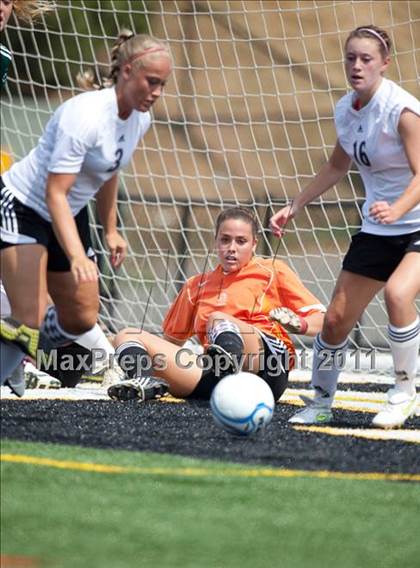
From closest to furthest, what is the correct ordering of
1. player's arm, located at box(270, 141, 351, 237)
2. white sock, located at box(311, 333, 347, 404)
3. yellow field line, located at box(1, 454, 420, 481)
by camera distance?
1. yellow field line, located at box(1, 454, 420, 481)
2. white sock, located at box(311, 333, 347, 404)
3. player's arm, located at box(270, 141, 351, 237)

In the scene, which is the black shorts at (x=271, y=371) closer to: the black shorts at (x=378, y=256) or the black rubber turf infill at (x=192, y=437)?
the black rubber turf infill at (x=192, y=437)

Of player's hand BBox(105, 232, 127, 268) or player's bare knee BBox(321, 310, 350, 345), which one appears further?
player's bare knee BBox(321, 310, 350, 345)

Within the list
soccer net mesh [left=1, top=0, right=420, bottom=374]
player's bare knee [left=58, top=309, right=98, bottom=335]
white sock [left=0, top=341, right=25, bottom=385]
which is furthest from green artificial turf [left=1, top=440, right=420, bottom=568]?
soccer net mesh [left=1, top=0, right=420, bottom=374]

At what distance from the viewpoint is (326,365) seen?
606 cm

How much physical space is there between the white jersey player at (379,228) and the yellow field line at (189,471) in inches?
52.8

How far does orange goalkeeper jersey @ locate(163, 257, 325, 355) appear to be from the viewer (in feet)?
22.4

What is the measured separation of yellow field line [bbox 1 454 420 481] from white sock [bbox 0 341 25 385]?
79cm

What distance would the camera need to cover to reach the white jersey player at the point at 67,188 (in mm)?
5098

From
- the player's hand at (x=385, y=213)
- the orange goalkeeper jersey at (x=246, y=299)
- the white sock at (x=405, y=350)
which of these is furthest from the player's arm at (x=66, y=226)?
the orange goalkeeper jersey at (x=246, y=299)

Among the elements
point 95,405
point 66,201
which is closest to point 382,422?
point 95,405

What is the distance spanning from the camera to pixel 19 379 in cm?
581

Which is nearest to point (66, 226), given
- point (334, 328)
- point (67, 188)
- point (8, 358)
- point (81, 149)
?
point (67, 188)

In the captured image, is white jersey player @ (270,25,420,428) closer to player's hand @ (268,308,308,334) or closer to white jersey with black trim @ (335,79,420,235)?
white jersey with black trim @ (335,79,420,235)

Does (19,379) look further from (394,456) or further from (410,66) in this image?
(410,66)
